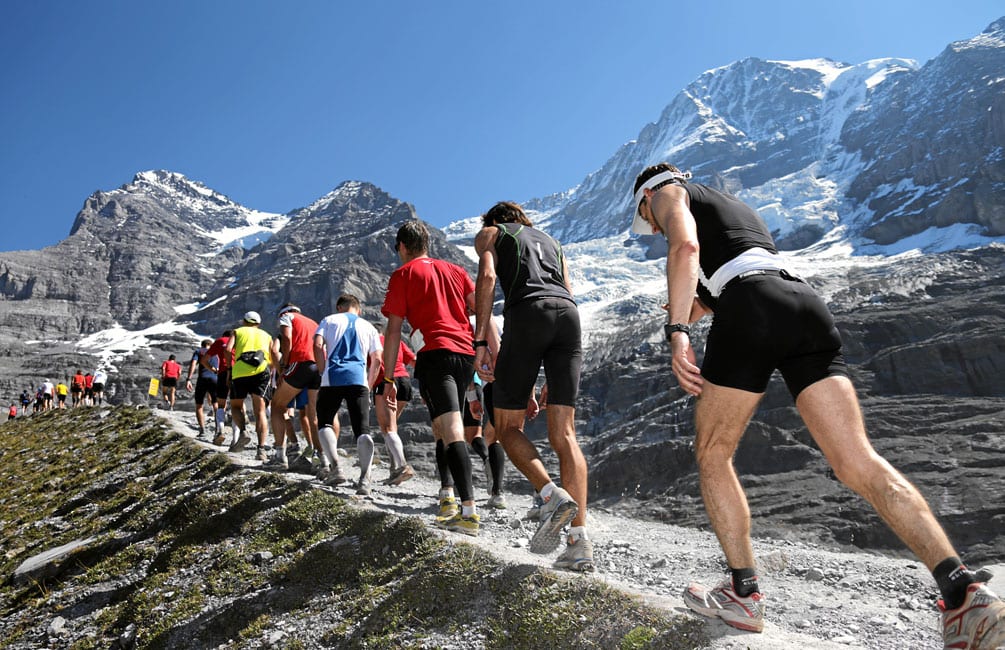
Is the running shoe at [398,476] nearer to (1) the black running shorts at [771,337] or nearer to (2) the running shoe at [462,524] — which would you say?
(2) the running shoe at [462,524]

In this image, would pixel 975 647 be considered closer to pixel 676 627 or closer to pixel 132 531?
pixel 676 627

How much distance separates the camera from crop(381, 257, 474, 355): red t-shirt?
6590 millimetres

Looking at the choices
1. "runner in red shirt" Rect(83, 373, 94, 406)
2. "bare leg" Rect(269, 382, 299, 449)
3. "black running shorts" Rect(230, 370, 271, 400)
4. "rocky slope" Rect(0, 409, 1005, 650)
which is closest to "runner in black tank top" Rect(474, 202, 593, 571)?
"rocky slope" Rect(0, 409, 1005, 650)

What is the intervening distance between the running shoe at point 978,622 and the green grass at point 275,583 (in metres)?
1.08

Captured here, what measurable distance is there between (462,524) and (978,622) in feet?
13.2

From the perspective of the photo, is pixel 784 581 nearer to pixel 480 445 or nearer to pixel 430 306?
pixel 480 445

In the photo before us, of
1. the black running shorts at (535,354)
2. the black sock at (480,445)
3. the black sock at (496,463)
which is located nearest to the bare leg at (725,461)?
the black running shorts at (535,354)

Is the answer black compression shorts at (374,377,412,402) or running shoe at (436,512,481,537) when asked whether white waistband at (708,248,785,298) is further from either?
black compression shorts at (374,377,412,402)

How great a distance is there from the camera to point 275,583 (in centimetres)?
562

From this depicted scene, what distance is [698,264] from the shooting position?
387 centimetres

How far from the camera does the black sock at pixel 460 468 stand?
20.2 ft

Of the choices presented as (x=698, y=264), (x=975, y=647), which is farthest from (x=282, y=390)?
(x=975, y=647)

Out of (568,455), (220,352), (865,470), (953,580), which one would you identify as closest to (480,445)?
(568,455)

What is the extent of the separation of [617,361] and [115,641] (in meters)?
120
